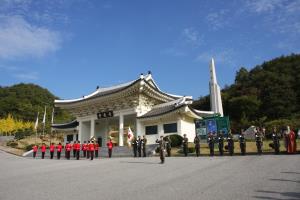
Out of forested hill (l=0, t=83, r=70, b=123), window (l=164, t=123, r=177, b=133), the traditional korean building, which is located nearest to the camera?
window (l=164, t=123, r=177, b=133)

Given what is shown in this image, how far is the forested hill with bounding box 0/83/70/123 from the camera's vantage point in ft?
294

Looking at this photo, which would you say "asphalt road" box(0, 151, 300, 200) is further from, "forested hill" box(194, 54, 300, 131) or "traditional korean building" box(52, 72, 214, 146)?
"forested hill" box(194, 54, 300, 131)

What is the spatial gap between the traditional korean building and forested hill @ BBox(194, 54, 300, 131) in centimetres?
2067

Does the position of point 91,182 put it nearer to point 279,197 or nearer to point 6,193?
point 6,193

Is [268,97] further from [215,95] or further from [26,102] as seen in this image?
[26,102]

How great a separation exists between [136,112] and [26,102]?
76896 millimetres

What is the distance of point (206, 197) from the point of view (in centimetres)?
707

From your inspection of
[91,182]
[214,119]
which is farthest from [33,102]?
[91,182]

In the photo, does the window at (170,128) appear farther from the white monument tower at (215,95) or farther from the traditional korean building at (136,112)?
the white monument tower at (215,95)

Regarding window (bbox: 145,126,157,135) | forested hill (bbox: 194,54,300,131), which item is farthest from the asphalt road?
forested hill (bbox: 194,54,300,131)

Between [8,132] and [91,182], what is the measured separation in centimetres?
7252

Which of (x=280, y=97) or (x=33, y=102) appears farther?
(x=33, y=102)

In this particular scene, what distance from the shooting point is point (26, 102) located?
319 feet

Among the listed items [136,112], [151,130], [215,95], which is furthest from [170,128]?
[215,95]
